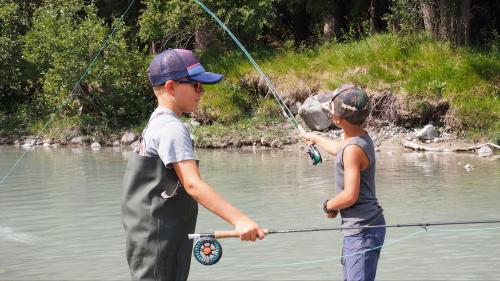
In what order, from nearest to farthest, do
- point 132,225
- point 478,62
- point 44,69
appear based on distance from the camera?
point 132,225
point 478,62
point 44,69

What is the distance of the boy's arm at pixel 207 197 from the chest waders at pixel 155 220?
77 millimetres

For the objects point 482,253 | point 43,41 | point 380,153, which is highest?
point 43,41

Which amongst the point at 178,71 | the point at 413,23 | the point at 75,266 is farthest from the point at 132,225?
the point at 413,23

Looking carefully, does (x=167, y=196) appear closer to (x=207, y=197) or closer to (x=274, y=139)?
(x=207, y=197)

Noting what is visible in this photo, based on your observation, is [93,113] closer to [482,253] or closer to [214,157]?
[214,157]

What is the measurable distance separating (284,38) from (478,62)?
6.55 metres

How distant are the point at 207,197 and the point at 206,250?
1.53 feet

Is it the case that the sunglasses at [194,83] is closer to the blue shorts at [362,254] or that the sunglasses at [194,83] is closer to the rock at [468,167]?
the blue shorts at [362,254]

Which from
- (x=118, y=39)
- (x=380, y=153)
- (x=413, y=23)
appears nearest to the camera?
(x=380, y=153)

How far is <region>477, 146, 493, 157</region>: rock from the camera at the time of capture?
13.9 m

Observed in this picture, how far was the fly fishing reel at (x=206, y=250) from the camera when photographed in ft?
10.9

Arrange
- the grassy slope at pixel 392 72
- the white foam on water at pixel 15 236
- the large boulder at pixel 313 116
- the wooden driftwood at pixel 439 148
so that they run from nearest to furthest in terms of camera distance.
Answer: the white foam on water at pixel 15 236, the wooden driftwood at pixel 439 148, the grassy slope at pixel 392 72, the large boulder at pixel 313 116

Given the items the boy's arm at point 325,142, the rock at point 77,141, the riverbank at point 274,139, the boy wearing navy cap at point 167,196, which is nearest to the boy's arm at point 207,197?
the boy wearing navy cap at point 167,196

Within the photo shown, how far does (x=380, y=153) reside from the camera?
49.3 feet
